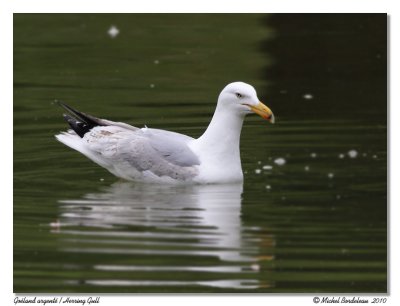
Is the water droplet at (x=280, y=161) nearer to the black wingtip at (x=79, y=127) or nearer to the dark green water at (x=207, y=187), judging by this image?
the dark green water at (x=207, y=187)

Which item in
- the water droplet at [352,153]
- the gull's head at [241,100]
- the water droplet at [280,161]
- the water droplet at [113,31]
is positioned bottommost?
the water droplet at [280,161]

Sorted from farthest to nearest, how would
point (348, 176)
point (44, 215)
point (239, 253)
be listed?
point (348, 176) → point (44, 215) → point (239, 253)

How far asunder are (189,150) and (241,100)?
703 mm

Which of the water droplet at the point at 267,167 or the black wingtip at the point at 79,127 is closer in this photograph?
the water droplet at the point at 267,167

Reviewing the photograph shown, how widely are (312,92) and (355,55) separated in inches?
90.7

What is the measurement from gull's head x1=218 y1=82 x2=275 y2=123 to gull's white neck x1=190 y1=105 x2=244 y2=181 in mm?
57

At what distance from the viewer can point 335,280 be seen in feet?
31.3

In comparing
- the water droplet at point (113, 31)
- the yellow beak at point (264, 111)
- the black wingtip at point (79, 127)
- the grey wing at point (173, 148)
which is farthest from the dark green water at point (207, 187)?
the yellow beak at point (264, 111)

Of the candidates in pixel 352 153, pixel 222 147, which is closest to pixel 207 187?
pixel 222 147

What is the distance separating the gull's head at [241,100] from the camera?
41.3ft

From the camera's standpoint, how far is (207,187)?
1251 cm

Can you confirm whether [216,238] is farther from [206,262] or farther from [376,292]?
[376,292]
